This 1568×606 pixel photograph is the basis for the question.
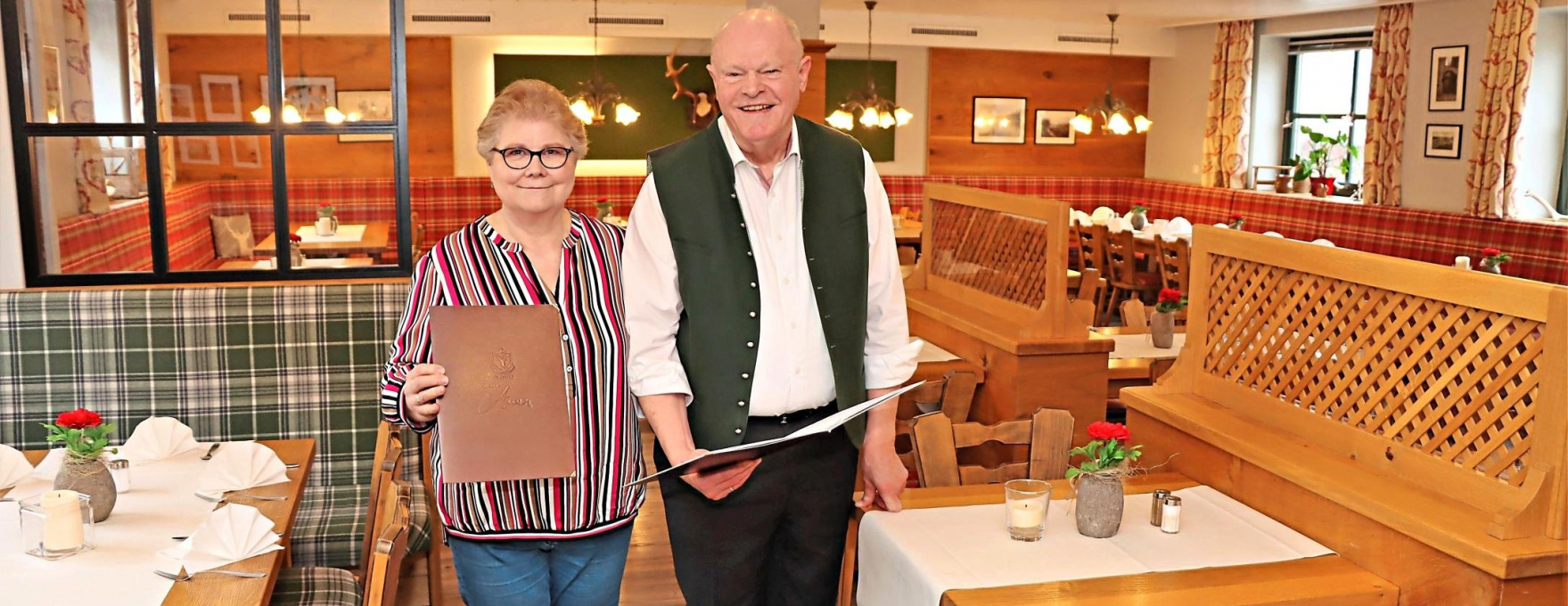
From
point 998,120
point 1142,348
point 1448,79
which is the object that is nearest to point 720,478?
point 1142,348

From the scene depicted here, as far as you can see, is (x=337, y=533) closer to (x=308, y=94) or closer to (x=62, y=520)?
(x=62, y=520)

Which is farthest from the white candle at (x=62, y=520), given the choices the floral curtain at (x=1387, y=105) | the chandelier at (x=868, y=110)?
the floral curtain at (x=1387, y=105)

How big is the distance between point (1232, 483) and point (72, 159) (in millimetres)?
3756

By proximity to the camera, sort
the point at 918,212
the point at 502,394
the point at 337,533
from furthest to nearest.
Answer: the point at 918,212
the point at 337,533
the point at 502,394

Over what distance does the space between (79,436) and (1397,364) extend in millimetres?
2853

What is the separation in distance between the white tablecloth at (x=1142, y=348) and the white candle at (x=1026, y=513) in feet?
9.05

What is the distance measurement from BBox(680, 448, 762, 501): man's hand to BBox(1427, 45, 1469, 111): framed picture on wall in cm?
887

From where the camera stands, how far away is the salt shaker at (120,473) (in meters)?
2.81

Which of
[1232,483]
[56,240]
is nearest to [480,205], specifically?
[56,240]

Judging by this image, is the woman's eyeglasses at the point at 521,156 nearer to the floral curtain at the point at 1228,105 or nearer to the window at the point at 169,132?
the window at the point at 169,132

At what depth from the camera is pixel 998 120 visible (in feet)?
42.3

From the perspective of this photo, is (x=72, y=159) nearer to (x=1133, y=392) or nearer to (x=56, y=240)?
(x=56, y=240)

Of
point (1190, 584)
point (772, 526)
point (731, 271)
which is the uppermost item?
point (731, 271)

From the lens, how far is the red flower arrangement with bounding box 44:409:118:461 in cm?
252
